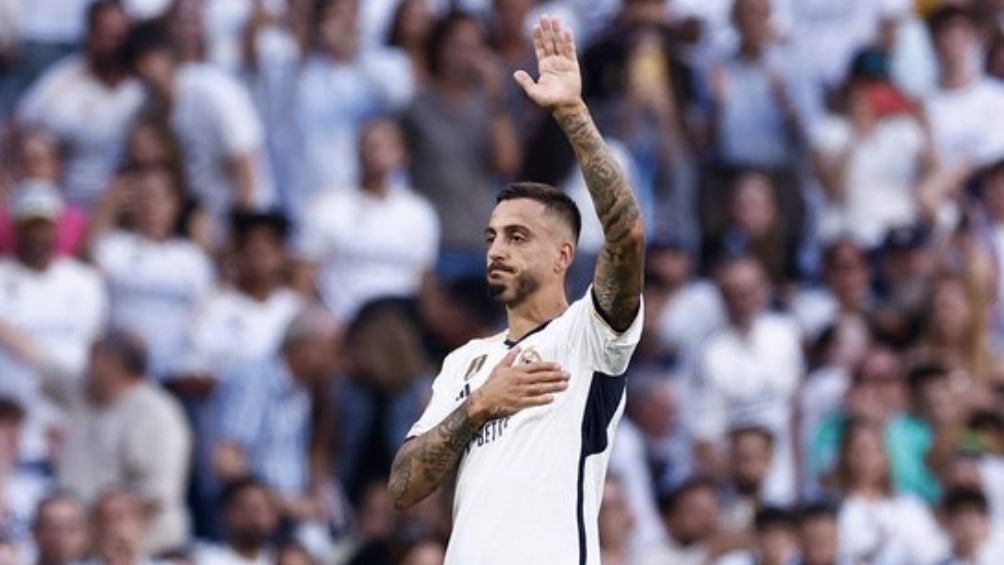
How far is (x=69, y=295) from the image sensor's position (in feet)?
49.0

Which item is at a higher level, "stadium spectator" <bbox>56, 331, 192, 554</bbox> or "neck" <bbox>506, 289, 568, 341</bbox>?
"stadium spectator" <bbox>56, 331, 192, 554</bbox>

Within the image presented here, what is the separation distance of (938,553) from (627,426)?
1.92m

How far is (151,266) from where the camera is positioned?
15.2m

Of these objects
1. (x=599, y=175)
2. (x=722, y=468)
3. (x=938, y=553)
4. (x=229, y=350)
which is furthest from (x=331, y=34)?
(x=599, y=175)

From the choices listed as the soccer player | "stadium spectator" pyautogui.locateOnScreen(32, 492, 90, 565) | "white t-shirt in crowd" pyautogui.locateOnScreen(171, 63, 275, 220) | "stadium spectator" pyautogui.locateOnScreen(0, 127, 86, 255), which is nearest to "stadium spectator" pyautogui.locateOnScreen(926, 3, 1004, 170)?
"white t-shirt in crowd" pyautogui.locateOnScreen(171, 63, 275, 220)

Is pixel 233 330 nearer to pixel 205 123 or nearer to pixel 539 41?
pixel 205 123

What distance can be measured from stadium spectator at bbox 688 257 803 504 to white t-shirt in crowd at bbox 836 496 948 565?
25.5 inches

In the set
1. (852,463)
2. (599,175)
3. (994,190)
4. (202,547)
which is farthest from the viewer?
(994,190)

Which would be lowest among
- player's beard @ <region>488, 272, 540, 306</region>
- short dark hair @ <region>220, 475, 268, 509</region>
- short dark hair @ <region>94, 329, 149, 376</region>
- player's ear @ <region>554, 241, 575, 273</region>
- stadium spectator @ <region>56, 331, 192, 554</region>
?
player's beard @ <region>488, 272, 540, 306</region>

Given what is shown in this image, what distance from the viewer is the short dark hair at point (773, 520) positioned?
14844 millimetres

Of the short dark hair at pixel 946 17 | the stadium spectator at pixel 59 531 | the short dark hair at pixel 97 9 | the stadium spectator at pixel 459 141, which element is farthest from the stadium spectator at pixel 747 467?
the short dark hair at pixel 97 9

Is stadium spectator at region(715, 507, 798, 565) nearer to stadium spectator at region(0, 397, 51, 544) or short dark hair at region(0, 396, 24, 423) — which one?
stadium spectator at region(0, 397, 51, 544)

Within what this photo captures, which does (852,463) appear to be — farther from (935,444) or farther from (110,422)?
(110,422)

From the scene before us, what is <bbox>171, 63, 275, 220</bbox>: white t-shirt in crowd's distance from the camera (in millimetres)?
16094
